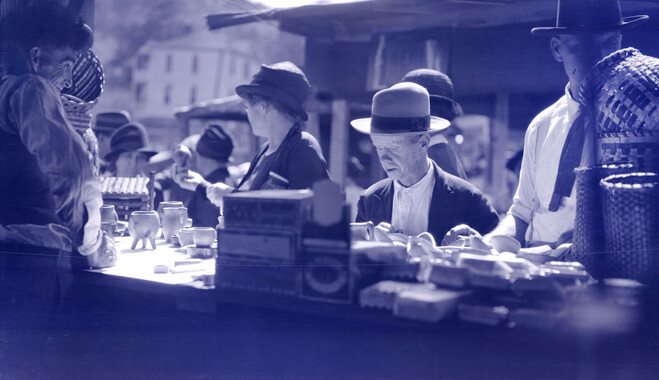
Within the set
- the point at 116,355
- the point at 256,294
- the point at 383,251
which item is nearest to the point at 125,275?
the point at 116,355

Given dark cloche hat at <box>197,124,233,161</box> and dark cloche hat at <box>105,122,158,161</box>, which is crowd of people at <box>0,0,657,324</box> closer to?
dark cloche hat at <box>197,124,233,161</box>

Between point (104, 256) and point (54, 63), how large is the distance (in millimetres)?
648

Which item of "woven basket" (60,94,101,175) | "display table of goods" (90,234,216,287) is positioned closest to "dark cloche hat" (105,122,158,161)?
"woven basket" (60,94,101,175)

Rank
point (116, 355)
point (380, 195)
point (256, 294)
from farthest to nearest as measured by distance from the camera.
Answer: point (380, 195), point (116, 355), point (256, 294)

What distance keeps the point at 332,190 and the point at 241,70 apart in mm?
2369

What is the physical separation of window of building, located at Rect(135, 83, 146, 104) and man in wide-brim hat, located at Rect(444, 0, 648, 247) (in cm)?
224

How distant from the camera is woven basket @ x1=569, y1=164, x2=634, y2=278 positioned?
1.48 metres

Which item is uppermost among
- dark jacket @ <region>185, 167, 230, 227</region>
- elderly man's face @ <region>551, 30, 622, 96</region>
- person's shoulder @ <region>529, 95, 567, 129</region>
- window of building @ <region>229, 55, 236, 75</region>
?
window of building @ <region>229, 55, 236, 75</region>

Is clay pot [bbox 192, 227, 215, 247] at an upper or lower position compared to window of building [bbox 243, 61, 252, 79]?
lower

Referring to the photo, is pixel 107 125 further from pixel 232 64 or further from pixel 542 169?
pixel 542 169

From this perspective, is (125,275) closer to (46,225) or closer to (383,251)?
(46,225)

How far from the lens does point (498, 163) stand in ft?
16.6

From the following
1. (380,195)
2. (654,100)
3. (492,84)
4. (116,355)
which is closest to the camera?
(654,100)

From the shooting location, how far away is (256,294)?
1604mm
